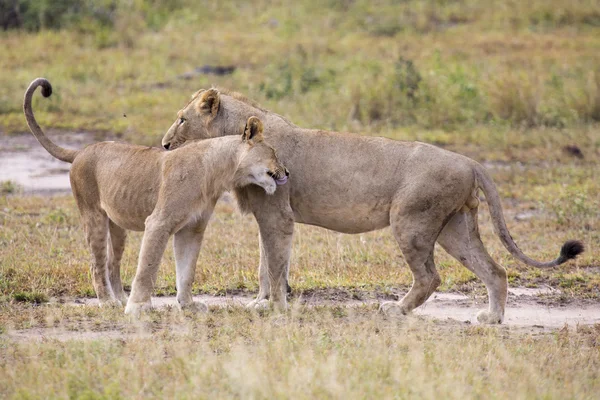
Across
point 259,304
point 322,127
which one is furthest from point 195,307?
point 322,127

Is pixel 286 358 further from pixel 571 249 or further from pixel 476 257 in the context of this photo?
pixel 571 249

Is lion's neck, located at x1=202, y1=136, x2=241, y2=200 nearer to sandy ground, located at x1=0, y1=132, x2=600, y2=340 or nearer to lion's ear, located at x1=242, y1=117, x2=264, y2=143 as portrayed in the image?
lion's ear, located at x1=242, y1=117, x2=264, y2=143

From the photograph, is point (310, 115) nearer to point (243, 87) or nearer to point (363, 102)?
point (363, 102)

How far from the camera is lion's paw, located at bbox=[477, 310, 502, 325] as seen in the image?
676cm

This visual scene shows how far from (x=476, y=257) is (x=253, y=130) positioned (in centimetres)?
177

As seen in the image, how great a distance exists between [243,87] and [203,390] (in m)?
12.0

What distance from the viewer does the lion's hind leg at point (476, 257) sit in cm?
684

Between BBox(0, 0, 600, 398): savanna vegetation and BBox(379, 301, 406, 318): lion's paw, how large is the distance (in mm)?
125

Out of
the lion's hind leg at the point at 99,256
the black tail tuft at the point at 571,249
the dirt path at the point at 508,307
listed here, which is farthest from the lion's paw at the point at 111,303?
the black tail tuft at the point at 571,249

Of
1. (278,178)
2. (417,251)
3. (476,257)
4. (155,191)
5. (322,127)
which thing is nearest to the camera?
(278,178)

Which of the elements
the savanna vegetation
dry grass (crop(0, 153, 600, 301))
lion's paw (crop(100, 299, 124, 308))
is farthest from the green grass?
lion's paw (crop(100, 299, 124, 308))

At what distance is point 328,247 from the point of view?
8.88m

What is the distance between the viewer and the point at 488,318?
677cm

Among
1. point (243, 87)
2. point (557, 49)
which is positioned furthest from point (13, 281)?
point (557, 49)
